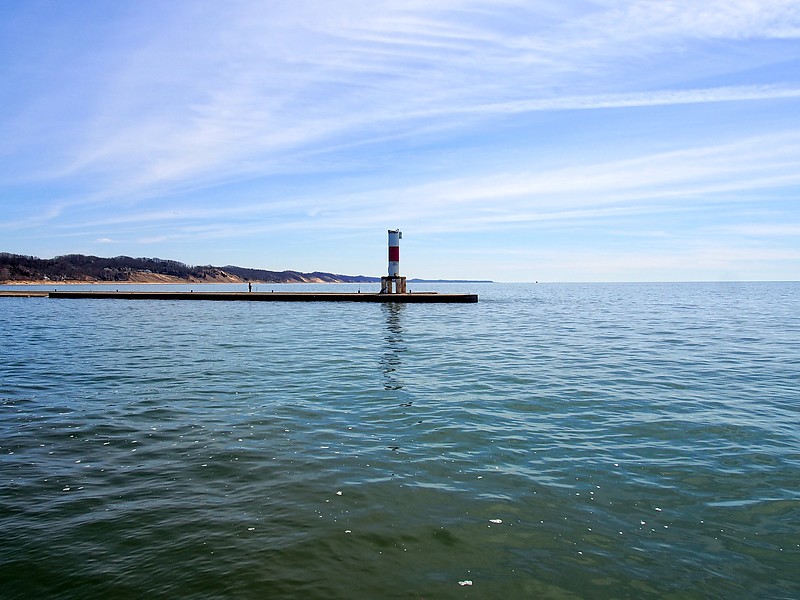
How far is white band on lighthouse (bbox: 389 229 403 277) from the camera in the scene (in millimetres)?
59350

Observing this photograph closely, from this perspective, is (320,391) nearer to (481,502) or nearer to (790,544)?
(481,502)

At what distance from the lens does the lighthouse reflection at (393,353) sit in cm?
1700

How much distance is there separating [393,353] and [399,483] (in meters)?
15.3

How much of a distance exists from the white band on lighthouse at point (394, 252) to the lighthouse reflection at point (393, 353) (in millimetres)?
16683

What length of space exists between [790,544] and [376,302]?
200 ft

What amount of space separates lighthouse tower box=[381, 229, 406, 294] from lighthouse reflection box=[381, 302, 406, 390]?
659 inches

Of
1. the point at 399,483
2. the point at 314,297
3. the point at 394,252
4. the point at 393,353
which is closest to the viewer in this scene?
the point at 399,483

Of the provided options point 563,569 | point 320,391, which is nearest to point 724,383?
point 320,391

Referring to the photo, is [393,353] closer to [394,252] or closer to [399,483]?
[399,483]

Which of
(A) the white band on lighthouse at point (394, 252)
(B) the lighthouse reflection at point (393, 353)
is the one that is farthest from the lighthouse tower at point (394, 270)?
(B) the lighthouse reflection at point (393, 353)

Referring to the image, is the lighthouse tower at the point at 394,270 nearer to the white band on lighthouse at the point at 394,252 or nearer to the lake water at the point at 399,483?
the white band on lighthouse at the point at 394,252

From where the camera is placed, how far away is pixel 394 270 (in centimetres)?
6309

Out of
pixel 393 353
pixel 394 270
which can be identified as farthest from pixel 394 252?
pixel 393 353

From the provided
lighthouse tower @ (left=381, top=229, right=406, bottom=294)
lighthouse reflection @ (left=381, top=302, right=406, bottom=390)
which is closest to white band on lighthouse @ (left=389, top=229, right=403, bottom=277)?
lighthouse tower @ (left=381, top=229, right=406, bottom=294)
